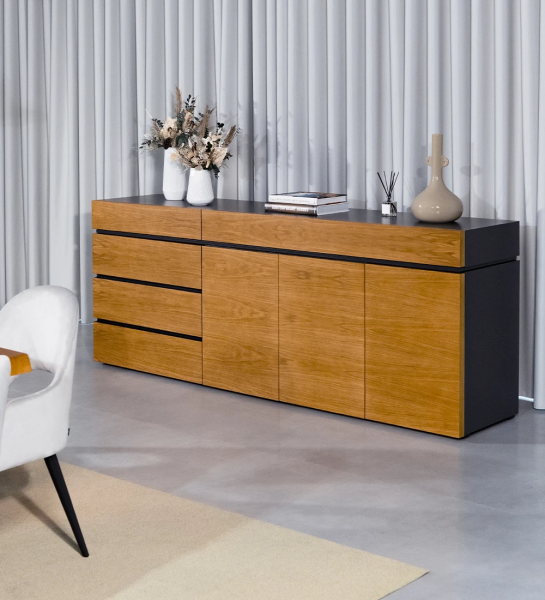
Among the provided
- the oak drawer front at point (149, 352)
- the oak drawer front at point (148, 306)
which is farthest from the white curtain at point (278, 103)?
the oak drawer front at point (149, 352)

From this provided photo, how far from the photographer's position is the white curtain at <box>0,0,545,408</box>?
13.0 ft

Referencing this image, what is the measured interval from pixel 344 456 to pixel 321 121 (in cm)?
178

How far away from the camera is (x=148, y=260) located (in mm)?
4508

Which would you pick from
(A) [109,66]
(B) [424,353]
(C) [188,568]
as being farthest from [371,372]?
(A) [109,66]

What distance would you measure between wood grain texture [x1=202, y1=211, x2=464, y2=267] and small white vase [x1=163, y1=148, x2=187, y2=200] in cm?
49

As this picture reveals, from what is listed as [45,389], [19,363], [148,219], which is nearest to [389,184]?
[148,219]

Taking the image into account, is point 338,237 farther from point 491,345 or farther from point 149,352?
point 149,352

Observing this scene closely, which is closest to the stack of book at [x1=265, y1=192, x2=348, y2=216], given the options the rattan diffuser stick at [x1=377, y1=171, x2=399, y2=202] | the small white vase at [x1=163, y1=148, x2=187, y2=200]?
the rattan diffuser stick at [x1=377, y1=171, x2=399, y2=202]

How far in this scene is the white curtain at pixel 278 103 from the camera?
Answer: 3959 millimetres

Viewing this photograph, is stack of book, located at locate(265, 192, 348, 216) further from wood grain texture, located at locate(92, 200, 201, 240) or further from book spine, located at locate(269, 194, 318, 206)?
wood grain texture, located at locate(92, 200, 201, 240)

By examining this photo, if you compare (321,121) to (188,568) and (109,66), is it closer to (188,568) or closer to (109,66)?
(109,66)

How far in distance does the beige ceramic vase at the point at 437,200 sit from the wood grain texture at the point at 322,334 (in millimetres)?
321

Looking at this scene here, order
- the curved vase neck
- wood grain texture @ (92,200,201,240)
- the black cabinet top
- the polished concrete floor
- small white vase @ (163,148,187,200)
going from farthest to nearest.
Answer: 1. small white vase @ (163,148,187,200)
2. wood grain texture @ (92,200,201,240)
3. the curved vase neck
4. the black cabinet top
5. the polished concrete floor

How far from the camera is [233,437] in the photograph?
3.65 meters
